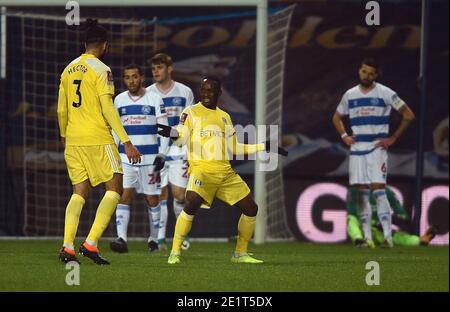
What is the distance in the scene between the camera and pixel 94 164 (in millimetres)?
8797

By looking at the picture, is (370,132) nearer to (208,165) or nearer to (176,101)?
(176,101)

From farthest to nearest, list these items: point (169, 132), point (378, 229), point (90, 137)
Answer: point (378, 229) → point (169, 132) → point (90, 137)

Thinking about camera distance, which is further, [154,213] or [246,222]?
[154,213]

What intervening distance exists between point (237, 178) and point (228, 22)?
4.26 metres

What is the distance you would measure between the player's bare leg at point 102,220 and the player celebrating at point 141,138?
6.87 feet

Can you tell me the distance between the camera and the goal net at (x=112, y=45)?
43.0 feet

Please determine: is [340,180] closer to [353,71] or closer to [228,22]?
[353,71]

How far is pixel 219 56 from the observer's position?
518 inches

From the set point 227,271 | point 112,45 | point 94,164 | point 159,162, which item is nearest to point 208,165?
point 94,164

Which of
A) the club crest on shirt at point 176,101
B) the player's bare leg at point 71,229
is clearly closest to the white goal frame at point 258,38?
the club crest on shirt at point 176,101

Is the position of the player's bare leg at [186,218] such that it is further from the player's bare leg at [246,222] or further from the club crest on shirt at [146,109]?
the club crest on shirt at [146,109]

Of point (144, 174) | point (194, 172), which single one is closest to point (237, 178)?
point (194, 172)

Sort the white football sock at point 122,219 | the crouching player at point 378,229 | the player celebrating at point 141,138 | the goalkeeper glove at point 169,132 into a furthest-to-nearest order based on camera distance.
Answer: the crouching player at point 378,229 < the player celebrating at point 141,138 < the white football sock at point 122,219 < the goalkeeper glove at point 169,132

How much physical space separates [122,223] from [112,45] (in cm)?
312
